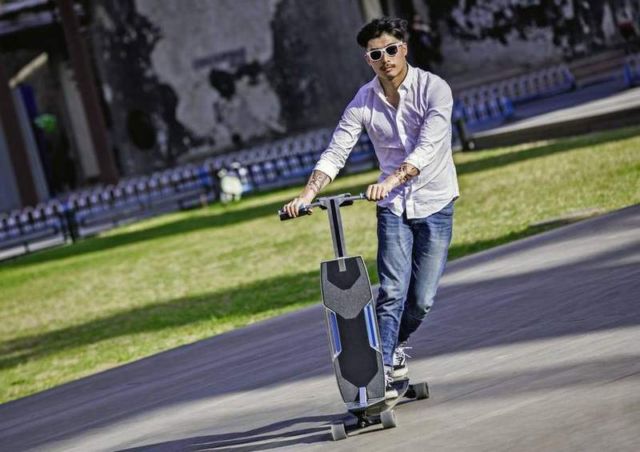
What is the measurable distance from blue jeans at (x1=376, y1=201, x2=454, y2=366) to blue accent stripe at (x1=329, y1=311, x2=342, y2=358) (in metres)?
0.26

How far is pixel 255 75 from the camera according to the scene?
43750 millimetres

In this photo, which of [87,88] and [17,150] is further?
[17,150]

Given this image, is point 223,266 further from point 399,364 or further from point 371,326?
point 371,326

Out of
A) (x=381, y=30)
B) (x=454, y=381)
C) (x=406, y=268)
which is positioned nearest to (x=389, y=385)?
(x=406, y=268)

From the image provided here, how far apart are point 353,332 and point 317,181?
2.50 feet

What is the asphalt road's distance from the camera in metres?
5.97

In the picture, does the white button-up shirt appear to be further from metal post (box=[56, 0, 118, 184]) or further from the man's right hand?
metal post (box=[56, 0, 118, 184])

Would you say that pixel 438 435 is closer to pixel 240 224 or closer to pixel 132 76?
pixel 240 224

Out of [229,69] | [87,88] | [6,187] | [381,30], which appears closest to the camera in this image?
[381,30]

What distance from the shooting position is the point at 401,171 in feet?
21.1

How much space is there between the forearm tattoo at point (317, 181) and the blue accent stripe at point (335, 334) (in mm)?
609

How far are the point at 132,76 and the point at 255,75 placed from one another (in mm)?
3877

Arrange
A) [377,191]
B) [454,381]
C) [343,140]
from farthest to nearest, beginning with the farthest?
[454,381], [343,140], [377,191]

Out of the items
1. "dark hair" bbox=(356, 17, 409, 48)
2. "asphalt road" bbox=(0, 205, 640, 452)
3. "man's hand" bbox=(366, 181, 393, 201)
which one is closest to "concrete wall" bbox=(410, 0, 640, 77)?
"asphalt road" bbox=(0, 205, 640, 452)
